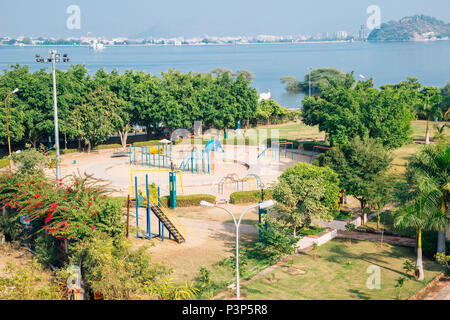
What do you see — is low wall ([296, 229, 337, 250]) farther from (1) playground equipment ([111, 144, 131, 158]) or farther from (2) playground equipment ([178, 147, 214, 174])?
(1) playground equipment ([111, 144, 131, 158])

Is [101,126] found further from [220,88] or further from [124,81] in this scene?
[220,88]

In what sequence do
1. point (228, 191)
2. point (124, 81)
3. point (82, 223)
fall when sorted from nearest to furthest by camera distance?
point (82, 223) < point (228, 191) < point (124, 81)

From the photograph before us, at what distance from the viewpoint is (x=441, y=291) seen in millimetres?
25500

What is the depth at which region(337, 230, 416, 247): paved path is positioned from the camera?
32219 millimetres

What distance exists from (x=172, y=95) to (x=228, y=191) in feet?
78.1

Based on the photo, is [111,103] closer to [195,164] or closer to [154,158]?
[154,158]

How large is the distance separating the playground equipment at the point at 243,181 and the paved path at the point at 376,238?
40.8 ft

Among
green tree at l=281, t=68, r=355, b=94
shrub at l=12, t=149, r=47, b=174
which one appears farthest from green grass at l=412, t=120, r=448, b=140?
shrub at l=12, t=149, r=47, b=174

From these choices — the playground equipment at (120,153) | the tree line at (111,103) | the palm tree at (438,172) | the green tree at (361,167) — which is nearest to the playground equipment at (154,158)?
the playground equipment at (120,153)

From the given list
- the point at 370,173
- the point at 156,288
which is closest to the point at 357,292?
the point at 156,288

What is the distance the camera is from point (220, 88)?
68562mm

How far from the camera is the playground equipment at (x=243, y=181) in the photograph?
4597 centimetres

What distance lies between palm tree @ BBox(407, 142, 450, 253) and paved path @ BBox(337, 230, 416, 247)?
12.5 ft

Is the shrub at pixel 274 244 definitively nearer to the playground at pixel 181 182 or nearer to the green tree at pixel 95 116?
the playground at pixel 181 182
